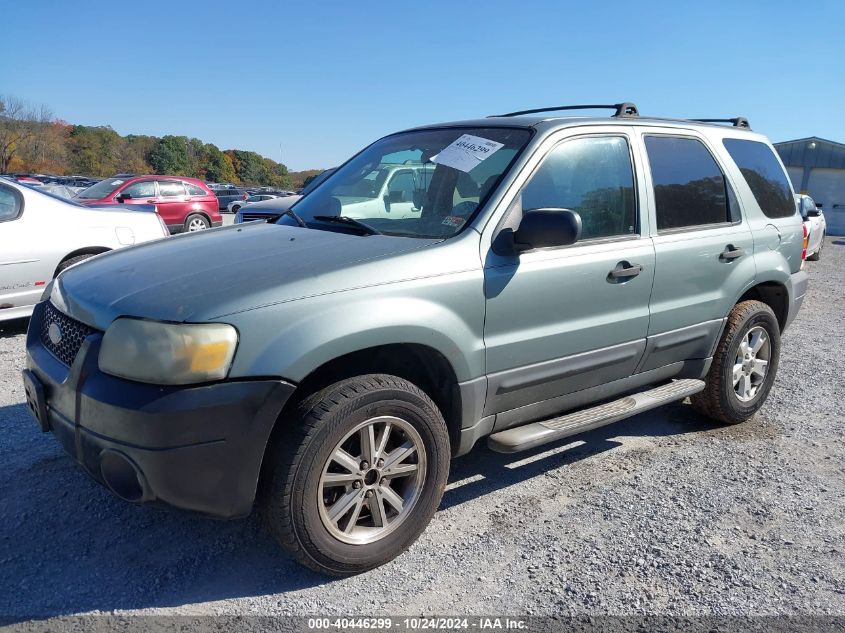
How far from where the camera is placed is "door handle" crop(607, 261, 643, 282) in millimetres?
3520

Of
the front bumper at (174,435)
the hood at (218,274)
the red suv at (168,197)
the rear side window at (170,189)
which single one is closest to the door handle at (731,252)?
the hood at (218,274)

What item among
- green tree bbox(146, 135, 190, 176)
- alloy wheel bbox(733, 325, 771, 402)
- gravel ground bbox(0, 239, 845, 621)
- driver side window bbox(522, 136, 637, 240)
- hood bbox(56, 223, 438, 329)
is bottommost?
gravel ground bbox(0, 239, 845, 621)

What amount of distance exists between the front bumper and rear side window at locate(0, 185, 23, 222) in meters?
4.54

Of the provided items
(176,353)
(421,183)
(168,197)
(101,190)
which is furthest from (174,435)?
(168,197)

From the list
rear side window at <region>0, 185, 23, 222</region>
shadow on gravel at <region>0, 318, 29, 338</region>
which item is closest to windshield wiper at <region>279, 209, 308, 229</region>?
rear side window at <region>0, 185, 23, 222</region>

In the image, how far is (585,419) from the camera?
350 centimetres

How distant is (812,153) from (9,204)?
34471 mm

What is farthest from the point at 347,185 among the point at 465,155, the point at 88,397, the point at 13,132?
the point at 13,132

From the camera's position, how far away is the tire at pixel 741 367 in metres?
4.38

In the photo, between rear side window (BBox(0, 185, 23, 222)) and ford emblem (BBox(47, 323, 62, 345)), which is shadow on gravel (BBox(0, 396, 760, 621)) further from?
rear side window (BBox(0, 185, 23, 222))

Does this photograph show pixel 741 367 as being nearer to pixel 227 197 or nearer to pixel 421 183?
pixel 421 183

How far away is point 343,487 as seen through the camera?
9.25ft

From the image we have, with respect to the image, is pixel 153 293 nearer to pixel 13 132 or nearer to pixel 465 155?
pixel 465 155

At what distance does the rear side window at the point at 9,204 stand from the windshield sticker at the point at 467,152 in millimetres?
4608
